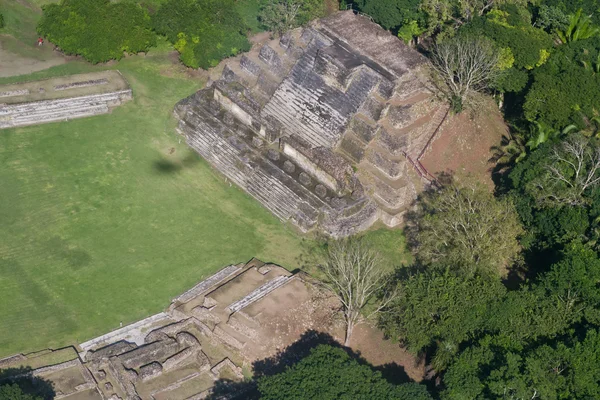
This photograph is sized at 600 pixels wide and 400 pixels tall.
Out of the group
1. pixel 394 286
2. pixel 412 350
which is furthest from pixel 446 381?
pixel 394 286

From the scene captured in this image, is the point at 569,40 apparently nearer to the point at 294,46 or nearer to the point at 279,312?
the point at 294,46

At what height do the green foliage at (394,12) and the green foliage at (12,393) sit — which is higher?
the green foliage at (394,12)

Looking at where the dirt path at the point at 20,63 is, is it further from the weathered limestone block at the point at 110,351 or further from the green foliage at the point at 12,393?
the green foliage at the point at 12,393

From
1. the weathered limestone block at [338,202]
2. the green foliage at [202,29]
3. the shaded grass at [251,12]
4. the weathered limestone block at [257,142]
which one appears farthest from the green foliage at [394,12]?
the weathered limestone block at [338,202]

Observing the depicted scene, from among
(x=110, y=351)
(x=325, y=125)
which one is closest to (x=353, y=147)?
(x=325, y=125)

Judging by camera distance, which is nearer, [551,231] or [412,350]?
[412,350]

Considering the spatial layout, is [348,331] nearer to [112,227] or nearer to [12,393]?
[112,227]
